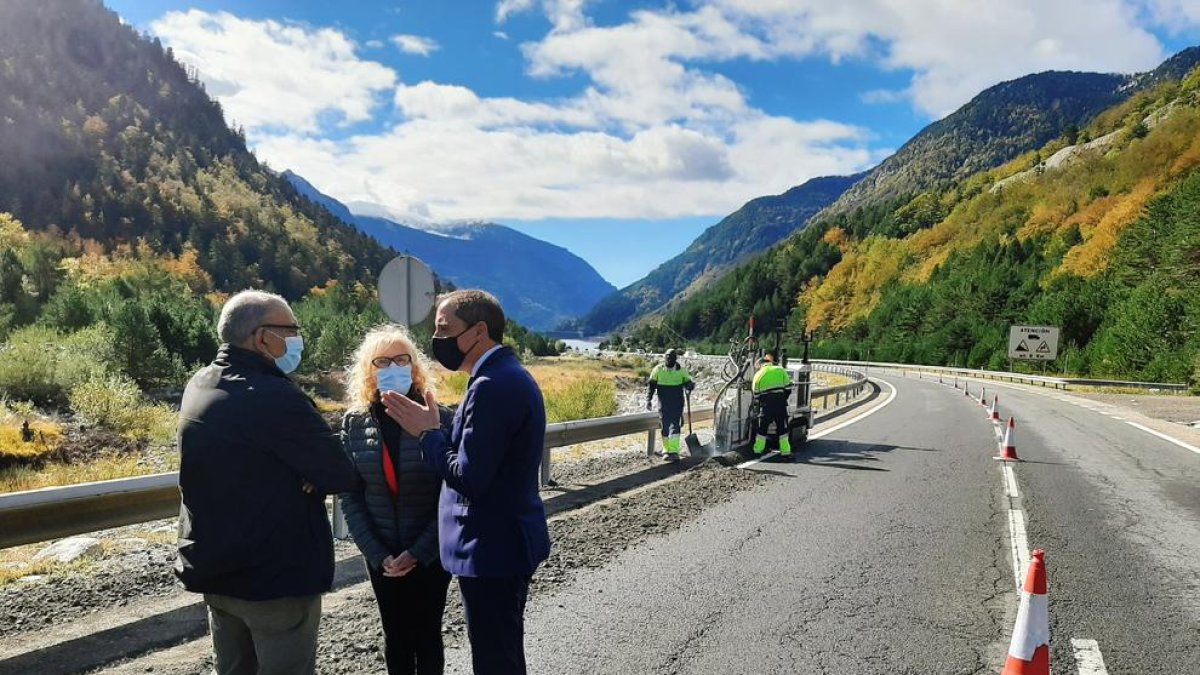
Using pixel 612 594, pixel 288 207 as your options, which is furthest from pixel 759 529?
pixel 288 207

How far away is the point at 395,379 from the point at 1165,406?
3162cm

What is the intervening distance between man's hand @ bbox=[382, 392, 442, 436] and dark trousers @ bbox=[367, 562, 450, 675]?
2.34ft

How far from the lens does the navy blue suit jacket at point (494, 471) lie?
113 inches

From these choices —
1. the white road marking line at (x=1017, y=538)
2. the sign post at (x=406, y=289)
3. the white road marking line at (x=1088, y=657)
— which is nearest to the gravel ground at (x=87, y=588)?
the sign post at (x=406, y=289)

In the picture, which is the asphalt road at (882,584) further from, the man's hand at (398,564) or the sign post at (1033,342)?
the sign post at (1033,342)

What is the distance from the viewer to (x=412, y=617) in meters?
3.43

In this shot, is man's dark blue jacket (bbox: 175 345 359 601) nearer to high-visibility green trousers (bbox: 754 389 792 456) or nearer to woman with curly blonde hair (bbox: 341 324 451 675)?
woman with curly blonde hair (bbox: 341 324 451 675)

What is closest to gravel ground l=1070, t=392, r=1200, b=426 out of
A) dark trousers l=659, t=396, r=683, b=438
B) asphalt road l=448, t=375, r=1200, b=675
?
asphalt road l=448, t=375, r=1200, b=675

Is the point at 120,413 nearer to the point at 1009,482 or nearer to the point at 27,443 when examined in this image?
the point at 27,443

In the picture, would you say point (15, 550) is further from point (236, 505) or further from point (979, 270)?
point (979, 270)

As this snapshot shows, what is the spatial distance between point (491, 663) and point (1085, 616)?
430 cm

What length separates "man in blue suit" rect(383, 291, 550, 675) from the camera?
290cm

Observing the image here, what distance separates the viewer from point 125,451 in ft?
50.4

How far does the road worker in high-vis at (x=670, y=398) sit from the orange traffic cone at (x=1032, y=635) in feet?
27.3
